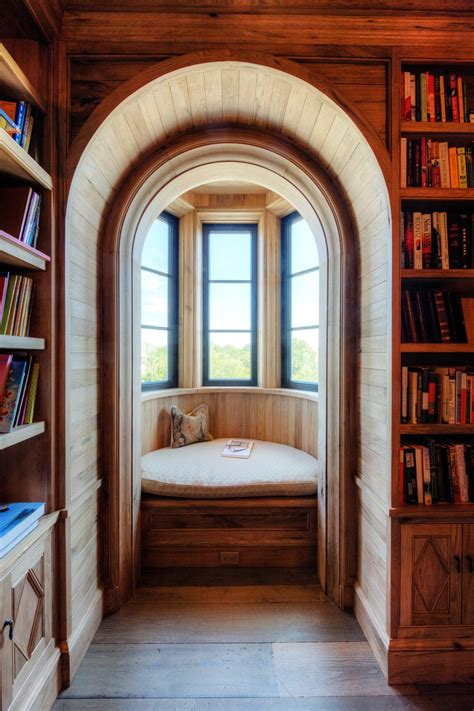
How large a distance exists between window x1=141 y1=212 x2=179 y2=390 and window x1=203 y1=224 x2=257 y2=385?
28 cm

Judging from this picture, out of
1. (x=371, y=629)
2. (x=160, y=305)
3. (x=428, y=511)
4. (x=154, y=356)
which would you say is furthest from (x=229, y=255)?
(x=371, y=629)

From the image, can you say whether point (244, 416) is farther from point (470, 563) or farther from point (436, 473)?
point (470, 563)

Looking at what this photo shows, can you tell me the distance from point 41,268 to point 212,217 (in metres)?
2.05

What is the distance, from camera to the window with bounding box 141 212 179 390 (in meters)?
2.83

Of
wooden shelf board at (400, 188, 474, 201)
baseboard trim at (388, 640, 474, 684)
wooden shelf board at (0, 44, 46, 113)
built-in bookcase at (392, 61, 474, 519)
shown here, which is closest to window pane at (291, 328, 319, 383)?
built-in bookcase at (392, 61, 474, 519)

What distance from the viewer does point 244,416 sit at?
117 inches

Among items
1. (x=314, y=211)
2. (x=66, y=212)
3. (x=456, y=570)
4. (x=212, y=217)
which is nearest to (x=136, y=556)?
(x=456, y=570)

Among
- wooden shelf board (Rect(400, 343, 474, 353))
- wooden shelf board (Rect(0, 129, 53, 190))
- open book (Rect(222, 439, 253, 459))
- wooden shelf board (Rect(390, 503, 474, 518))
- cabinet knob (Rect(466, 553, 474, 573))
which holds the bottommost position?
cabinet knob (Rect(466, 553, 474, 573))

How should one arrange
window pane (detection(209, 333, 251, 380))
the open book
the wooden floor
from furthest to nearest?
window pane (detection(209, 333, 251, 380))
the open book
the wooden floor

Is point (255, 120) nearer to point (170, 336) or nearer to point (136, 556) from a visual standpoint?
point (170, 336)

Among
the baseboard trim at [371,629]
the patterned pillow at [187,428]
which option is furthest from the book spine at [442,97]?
the patterned pillow at [187,428]

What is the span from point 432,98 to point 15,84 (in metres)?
1.65

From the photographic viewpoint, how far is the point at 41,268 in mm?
1365

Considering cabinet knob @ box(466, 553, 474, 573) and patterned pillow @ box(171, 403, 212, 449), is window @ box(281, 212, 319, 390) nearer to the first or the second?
patterned pillow @ box(171, 403, 212, 449)
